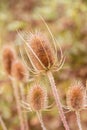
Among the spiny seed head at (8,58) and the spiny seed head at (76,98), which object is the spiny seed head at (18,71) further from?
the spiny seed head at (76,98)

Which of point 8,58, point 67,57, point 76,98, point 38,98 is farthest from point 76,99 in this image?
point 67,57

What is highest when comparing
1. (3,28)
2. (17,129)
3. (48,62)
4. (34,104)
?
(3,28)

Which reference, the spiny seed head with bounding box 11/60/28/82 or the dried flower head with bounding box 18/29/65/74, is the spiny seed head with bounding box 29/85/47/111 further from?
the spiny seed head with bounding box 11/60/28/82

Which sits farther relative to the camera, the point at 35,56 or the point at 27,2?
the point at 27,2

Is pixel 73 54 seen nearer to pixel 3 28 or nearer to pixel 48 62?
pixel 3 28

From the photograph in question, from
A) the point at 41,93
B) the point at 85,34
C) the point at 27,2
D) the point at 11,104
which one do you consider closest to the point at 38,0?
the point at 27,2

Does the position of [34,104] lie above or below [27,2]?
below

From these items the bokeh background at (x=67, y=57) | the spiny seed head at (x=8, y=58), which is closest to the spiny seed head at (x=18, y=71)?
the spiny seed head at (x=8, y=58)

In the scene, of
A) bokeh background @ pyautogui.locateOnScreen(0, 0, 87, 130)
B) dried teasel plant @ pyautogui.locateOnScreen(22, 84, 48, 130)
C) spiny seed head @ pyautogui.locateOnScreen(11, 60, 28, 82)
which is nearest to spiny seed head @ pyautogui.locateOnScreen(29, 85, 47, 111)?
dried teasel plant @ pyautogui.locateOnScreen(22, 84, 48, 130)

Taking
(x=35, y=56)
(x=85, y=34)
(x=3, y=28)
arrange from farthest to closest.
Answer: (x=3, y=28) < (x=85, y=34) < (x=35, y=56)
